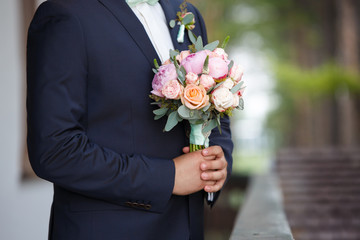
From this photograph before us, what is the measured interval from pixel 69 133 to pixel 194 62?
Answer: 1.53ft

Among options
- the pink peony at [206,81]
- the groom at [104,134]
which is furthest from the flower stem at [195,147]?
the pink peony at [206,81]

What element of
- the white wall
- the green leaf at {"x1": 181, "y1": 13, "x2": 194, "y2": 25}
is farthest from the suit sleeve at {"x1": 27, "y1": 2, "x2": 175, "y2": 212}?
the white wall

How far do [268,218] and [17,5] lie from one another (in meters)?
3.16

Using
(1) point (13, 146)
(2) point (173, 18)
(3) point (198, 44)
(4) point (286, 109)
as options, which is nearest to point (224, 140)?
(3) point (198, 44)

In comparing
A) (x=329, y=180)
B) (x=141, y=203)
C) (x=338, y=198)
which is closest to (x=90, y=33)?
(x=141, y=203)

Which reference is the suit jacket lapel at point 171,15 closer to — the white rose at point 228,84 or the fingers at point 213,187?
the white rose at point 228,84

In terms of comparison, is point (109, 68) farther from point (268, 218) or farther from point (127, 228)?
point (268, 218)

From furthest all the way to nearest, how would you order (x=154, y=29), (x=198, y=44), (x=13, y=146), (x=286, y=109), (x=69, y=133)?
(x=286, y=109)
(x=13, y=146)
(x=154, y=29)
(x=198, y=44)
(x=69, y=133)

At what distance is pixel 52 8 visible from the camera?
166cm

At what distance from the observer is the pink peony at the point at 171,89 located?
5.37 feet

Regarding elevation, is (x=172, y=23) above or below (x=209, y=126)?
above

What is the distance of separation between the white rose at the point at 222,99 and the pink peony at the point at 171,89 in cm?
12

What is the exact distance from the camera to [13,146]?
4797 mm

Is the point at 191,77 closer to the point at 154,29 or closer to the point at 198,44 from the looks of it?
the point at 198,44
